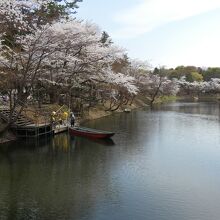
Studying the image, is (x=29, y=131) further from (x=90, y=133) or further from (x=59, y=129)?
(x=90, y=133)

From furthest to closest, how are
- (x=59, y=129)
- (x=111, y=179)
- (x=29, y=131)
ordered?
1. (x=59, y=129)
2. (x=29, y=131)
3. (x=111, y=179)

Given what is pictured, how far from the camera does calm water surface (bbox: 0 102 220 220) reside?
42.9ft

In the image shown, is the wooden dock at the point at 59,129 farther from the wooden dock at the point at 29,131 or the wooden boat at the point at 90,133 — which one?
the wooden dock at the point at 29,131

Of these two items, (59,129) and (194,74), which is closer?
(59,129)

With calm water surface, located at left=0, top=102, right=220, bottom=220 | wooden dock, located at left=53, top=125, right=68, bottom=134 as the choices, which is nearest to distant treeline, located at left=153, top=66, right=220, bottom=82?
wooden dock, located at left=53, top=125, right=68, bottom=134

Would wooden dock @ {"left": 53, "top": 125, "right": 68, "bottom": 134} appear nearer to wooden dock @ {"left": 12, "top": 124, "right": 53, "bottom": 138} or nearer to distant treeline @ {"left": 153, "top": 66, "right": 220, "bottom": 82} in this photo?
wooden dock @ {"left": 12, "top": 124, "right": 53, "bottom": 138}

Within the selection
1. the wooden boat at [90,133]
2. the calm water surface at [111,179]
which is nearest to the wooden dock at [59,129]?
the wooden boat at [90,133]

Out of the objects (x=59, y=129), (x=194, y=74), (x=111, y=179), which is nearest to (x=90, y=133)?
(x=59, y=129)

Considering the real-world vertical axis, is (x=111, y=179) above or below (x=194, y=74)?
below

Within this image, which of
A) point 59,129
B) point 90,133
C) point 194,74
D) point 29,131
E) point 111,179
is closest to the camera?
point 111,179

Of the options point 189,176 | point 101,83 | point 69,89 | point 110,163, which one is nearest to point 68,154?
point 110,163

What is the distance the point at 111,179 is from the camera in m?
17.0

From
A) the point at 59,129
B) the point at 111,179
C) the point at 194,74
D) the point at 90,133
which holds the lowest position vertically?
the point at 111,179

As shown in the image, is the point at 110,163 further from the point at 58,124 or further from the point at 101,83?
the point at 101,83
